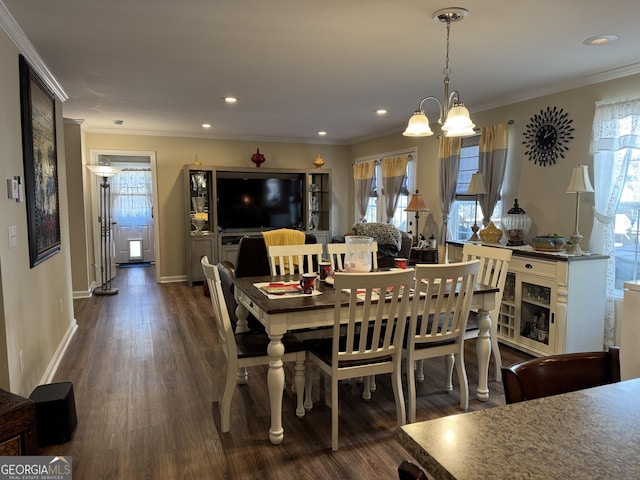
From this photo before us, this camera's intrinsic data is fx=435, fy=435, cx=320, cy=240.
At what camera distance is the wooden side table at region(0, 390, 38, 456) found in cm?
181

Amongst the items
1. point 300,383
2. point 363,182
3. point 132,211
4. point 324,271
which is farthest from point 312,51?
point 132,211

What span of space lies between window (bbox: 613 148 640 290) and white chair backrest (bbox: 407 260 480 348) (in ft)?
6.19

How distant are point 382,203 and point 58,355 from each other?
16.5 ft

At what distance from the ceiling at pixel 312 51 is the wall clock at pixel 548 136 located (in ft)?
0.79

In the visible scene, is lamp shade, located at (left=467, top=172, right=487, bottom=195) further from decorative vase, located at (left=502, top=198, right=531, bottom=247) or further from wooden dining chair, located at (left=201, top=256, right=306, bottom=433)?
wooden dining chair, located at (left=201, top=256, right=306, bottom=433)

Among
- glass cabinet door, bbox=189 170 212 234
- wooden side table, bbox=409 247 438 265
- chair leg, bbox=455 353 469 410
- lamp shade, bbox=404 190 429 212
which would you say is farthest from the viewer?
glass cabinet door, bbox=189 170 212 234

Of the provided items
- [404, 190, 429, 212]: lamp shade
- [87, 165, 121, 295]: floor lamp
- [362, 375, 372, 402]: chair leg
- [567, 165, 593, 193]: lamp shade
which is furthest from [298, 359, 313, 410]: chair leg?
[87, 165, 121, 295]: floor lamp

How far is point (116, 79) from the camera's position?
13.0ft

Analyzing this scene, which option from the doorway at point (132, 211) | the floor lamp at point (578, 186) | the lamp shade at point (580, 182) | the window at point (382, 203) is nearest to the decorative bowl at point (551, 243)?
the floor lamp at point (578, 186)

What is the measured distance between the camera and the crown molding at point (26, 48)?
2551 mm

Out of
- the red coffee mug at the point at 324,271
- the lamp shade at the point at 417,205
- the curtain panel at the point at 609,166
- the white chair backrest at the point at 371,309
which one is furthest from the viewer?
the lamp shade at the point at 417,205

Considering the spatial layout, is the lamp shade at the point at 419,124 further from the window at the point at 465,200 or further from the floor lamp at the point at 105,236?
the floor lamp at the point at 105,236

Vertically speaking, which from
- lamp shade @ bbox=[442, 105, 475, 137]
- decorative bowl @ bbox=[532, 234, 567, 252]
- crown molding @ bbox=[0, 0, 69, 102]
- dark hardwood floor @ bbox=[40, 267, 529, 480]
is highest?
crown molding @ bbox=[0, 0, 69, 102]

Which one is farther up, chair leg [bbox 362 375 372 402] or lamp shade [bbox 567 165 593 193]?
lamp shade [bbox 567 165 593 193]
